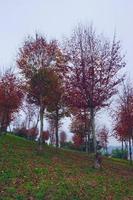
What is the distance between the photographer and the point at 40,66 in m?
45.7

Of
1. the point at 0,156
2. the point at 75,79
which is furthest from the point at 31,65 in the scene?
the point at 0,156

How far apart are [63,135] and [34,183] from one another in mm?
108474

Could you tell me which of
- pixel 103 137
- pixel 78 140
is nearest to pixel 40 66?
pixel 78 140

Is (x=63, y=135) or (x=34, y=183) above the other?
(x=63, y=135)

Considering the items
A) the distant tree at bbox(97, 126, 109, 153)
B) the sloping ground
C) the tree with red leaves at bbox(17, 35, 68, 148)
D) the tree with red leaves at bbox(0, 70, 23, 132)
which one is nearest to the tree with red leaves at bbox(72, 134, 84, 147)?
the distant tree at bbox(97, 126, 109, 153)

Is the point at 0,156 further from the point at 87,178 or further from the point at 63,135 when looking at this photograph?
the point at 63,135

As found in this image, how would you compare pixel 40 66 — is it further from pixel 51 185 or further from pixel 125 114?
pixel 51 185

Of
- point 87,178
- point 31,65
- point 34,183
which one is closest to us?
point 34,183

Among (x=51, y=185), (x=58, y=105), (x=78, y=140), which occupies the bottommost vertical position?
(x=51, y=185)

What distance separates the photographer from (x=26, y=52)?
46531 mm

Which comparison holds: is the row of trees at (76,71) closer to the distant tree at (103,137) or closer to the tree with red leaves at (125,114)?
the tree with red leaves at (125,114)

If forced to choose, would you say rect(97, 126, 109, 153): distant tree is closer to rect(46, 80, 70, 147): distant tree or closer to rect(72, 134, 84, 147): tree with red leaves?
rect(72, 134, 84, 147): tree with red leaves

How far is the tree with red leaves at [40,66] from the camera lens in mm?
45344

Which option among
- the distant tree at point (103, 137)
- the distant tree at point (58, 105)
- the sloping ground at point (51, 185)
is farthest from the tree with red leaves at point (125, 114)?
the distant tree at point (103, 137)
